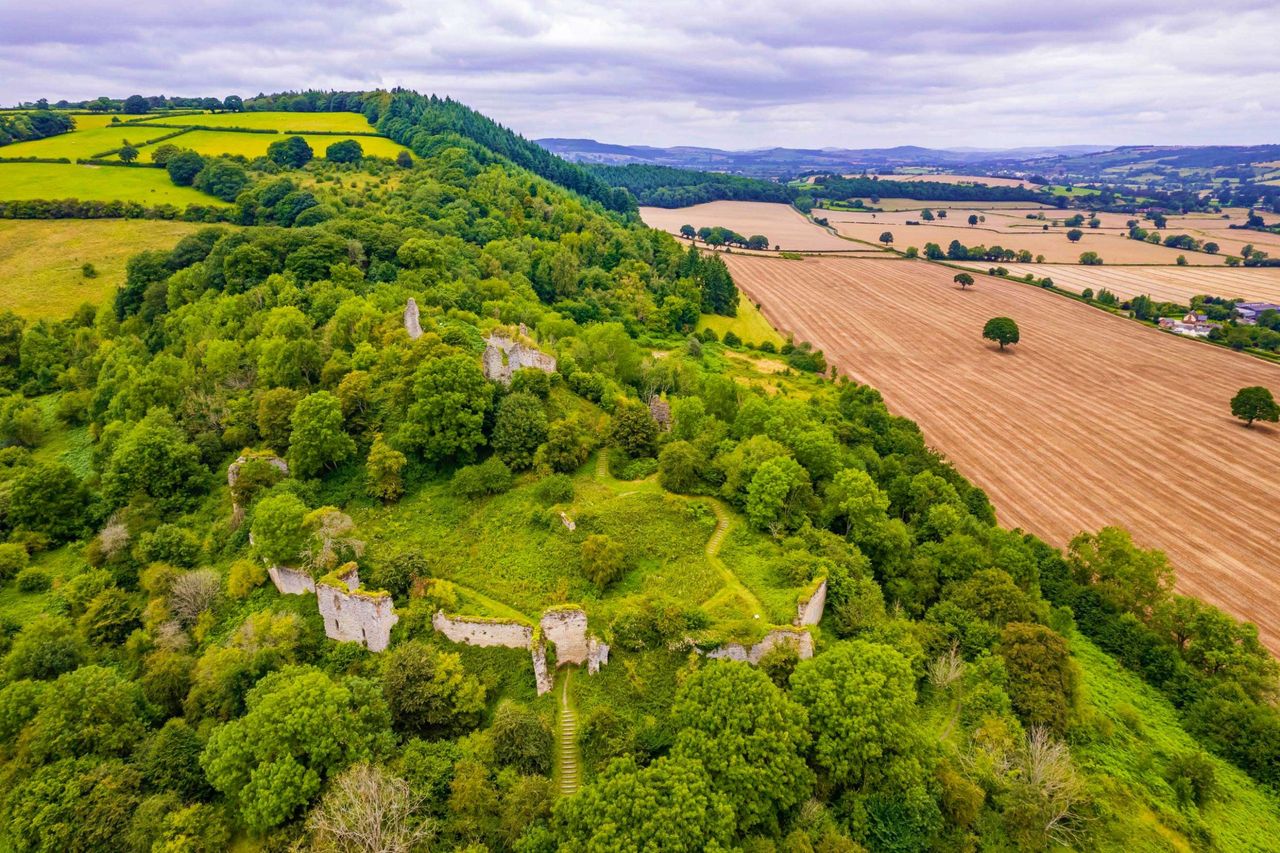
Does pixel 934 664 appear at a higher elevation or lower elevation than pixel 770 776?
lower

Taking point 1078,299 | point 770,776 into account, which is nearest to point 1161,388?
point 1078,299

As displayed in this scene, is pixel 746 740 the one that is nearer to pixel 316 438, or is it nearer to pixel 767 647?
pixel 767 647

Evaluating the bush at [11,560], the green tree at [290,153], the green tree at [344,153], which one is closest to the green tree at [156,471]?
the bush at [11,560]

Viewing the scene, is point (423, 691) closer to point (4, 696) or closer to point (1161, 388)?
point (4, 696)

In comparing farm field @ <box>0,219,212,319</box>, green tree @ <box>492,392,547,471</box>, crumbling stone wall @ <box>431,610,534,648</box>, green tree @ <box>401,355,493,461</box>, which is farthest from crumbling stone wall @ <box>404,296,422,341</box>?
farm field @ <box>0,219,212,319</box>

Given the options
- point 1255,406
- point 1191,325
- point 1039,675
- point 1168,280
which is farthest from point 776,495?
point 1168,280

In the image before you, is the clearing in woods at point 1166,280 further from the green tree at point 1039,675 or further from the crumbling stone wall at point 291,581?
the crumbling stone wall at point 291,581
